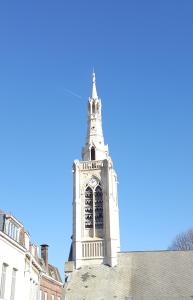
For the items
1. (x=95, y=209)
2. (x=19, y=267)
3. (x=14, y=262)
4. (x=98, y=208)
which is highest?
(x=98, y=208)

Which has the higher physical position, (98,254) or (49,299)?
(98,254)

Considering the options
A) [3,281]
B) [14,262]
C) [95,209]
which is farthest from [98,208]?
[3,281]

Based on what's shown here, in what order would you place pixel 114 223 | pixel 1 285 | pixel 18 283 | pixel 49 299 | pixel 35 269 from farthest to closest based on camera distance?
pixel 114 223 → pixel 49 299 → pixel 35 269 → pixel 18 283 → pixel 1 285

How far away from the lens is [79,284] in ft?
136

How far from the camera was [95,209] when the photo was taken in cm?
4528

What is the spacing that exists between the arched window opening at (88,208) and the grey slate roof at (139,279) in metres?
4.56

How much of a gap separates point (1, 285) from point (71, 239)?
27098 mm

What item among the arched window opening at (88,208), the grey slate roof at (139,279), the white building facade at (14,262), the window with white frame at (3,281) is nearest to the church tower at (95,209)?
the arched window opening at (88,208)

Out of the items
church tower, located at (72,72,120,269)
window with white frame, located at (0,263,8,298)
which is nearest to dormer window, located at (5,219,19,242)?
window with white frame, located at (0,263,8,298)

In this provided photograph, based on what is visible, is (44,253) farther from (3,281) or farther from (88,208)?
(3,281)

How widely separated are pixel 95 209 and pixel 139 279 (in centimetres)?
857

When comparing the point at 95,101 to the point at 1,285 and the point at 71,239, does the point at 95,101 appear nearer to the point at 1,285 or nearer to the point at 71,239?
the point at 71,239

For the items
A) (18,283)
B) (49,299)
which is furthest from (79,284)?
(18,283)

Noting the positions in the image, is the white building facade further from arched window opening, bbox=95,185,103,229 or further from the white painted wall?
arched window opening, bbox=95,185,103,229
